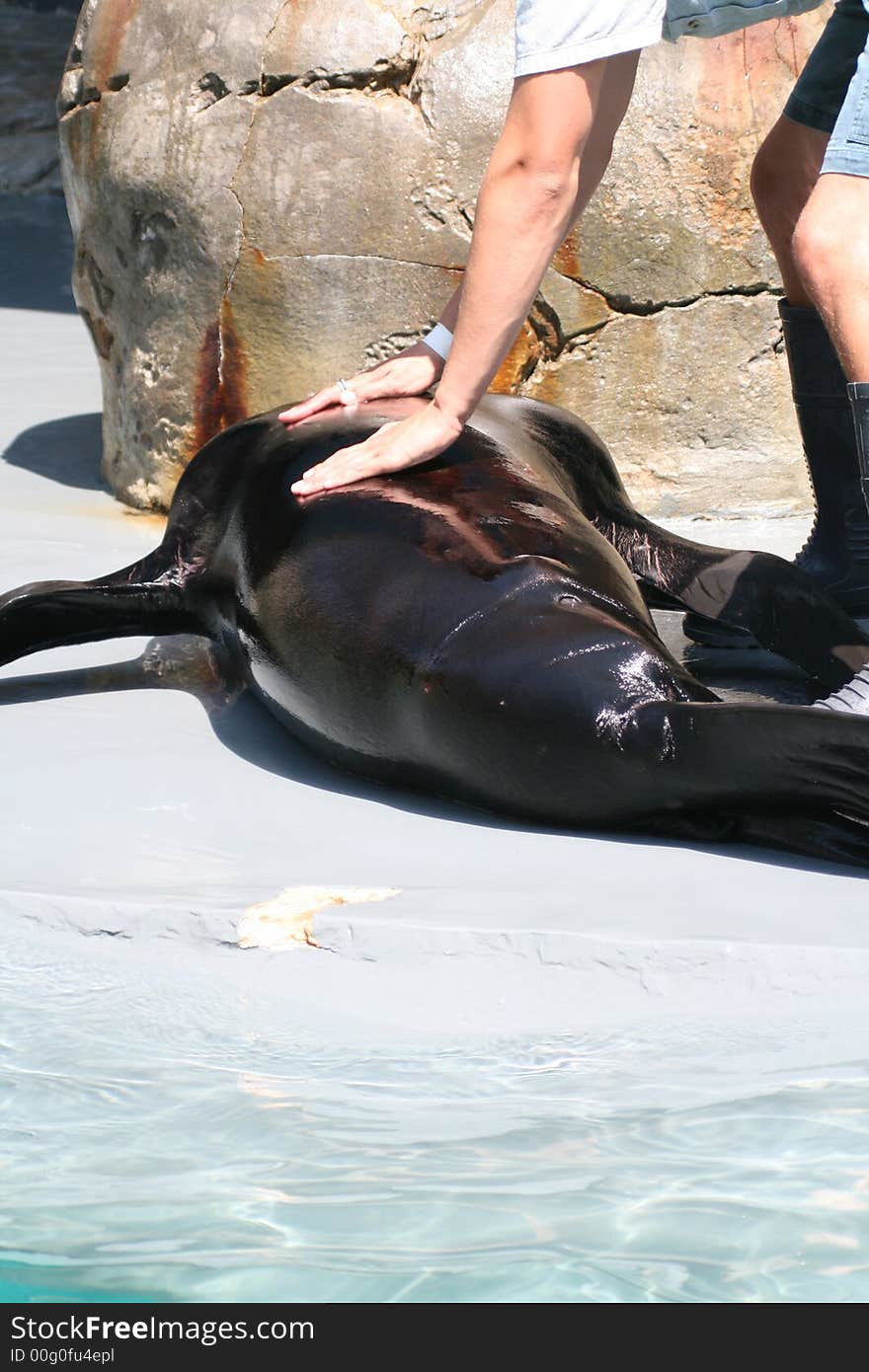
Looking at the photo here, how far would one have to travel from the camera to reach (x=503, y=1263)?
168cm

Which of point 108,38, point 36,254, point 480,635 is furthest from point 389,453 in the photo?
point 36,254

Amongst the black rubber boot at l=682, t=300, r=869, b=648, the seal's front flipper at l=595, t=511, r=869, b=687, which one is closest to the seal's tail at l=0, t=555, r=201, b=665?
the seal's front flipper at l=595, t=511, r=869, b=687

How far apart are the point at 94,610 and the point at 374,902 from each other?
1140 millimetres

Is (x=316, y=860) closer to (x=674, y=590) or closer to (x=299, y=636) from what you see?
(x=299, y=636)

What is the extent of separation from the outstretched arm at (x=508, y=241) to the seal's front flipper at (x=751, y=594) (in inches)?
29.1

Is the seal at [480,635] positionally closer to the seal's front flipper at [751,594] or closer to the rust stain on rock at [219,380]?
the seal's front flipper at [751,594]

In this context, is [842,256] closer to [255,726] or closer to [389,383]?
[389,383]

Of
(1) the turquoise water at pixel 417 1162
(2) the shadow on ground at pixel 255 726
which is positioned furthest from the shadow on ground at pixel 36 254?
(1) the turquoise water at pixel 417 1162

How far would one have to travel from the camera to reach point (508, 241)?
113 inches

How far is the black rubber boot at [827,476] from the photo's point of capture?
380 centimetres

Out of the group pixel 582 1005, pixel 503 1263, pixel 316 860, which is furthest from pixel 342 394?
pixel 503 1263

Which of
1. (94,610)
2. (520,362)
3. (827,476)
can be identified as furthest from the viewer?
(520,362)

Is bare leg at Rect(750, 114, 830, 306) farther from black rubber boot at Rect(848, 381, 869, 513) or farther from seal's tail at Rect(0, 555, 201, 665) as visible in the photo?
seal's tail at Rect(0, 555, 201, 665)

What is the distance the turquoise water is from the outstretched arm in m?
1.13
